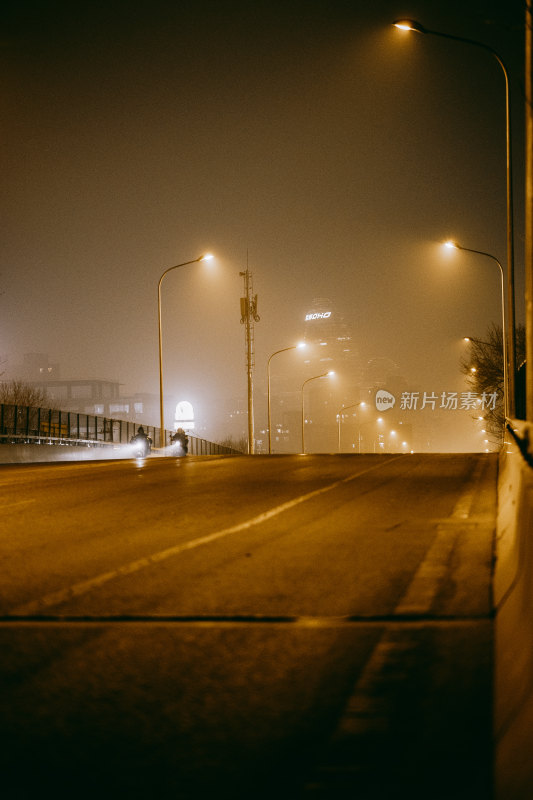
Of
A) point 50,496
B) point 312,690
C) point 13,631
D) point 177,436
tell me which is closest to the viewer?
point 312,690

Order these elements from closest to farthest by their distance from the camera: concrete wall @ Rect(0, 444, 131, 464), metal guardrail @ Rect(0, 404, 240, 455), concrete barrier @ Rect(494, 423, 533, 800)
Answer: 1. concrete barrier @ Rect(494, 423, 533, 800)
2. concrete wall @ Rect(0, 444, 131, 464)
3. metal guardrail @ Rect(0, 404, 240, 455)

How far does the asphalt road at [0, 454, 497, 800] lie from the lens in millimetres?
3574

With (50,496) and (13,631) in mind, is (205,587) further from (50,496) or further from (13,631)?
(50,496)

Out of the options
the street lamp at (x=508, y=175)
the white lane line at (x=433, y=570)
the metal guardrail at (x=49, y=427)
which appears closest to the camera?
the white lane line at (x=433, y=570)

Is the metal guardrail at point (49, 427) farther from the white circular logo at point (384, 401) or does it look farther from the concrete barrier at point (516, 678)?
the white circular logo at point (384, 401)

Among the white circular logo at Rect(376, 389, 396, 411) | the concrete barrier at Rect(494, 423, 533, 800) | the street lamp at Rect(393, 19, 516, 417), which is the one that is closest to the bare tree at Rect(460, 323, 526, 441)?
the white circular logo at Rect(376, 389, 396, 411)

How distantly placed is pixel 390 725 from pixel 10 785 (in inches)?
65.8

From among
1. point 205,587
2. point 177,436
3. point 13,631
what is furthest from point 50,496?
point 177,436

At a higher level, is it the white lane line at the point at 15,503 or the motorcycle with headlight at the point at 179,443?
the motorcycle with headlight at the point at 179,443

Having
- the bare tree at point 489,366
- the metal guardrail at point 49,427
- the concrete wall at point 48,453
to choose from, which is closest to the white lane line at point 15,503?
the metal guardrail at point 49,427

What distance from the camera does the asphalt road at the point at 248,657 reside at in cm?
357

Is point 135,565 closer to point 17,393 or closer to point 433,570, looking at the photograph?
point 433,570

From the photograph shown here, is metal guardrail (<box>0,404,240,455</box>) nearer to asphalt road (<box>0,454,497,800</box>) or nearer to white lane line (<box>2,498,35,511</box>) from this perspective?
white lane line (<box>2,498,35,511</box>)

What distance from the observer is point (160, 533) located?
10.6m
